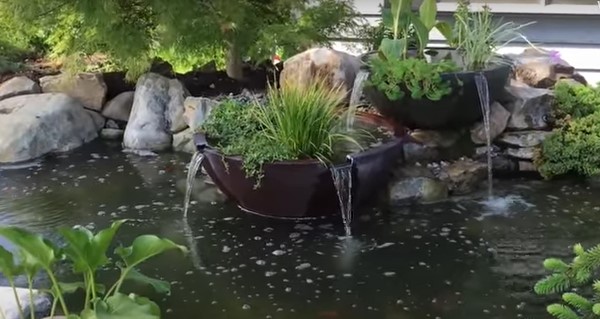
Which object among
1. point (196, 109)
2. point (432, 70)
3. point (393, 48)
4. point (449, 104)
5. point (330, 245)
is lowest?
point (330, 245)

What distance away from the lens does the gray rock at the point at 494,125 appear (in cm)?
578

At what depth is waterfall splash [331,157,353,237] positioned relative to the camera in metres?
4.90

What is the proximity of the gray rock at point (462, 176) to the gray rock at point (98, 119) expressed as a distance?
3.17m

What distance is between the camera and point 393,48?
5.67m

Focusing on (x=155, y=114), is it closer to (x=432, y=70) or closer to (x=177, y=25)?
(x=177, y=25)

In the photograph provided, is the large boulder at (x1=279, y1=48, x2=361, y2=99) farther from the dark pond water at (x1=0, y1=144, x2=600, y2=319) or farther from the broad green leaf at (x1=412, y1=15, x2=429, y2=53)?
the dark pond water at (x1=0, y1=144, x2=600, y2=319)

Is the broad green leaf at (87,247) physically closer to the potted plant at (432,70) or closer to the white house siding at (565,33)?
the potted plant at (432,70)

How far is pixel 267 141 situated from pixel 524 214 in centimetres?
166

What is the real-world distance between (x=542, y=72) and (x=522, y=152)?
3.58 feet

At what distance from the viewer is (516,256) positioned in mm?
4457

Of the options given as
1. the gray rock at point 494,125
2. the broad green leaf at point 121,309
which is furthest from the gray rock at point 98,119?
the broad green leaf at point 121,309

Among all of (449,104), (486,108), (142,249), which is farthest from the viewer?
(486,108)

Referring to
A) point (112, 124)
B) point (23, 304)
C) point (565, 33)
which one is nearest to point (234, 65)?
point (112, 124)

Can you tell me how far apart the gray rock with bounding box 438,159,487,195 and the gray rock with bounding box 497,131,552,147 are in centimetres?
35
